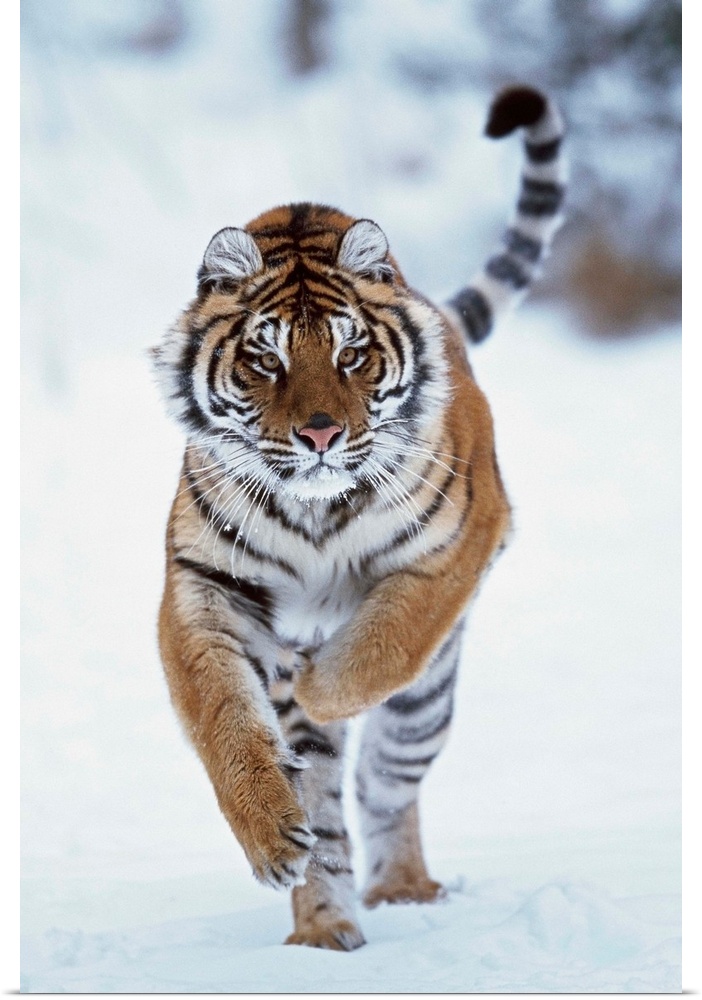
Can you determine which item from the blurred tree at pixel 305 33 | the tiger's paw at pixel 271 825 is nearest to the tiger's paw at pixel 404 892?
the tiger's paw at pixel 271 825

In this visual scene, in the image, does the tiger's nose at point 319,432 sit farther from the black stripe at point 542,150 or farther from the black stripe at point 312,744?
the black stripe at point 542,150

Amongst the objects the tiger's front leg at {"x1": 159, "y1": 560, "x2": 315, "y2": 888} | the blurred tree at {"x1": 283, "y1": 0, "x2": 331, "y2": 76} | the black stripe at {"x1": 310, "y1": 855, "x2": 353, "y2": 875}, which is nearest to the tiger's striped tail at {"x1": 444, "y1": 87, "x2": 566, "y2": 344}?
the blurred tree at {"x1": 283, "y1": 0, "x2": 331, "y2": 76}

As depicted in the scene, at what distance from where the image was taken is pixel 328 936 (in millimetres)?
2318

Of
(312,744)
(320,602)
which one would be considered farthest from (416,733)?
(320,602)

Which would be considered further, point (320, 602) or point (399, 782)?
point (399, 782)

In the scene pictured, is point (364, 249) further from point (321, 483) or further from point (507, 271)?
point (507, 271)

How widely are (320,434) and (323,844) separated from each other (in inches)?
40.1

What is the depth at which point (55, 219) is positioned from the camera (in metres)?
2.85

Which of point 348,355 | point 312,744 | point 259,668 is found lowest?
point 312,744

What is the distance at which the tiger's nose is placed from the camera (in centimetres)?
177

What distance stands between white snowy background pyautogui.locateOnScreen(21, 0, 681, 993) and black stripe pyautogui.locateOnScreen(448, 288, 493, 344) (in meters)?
0.05

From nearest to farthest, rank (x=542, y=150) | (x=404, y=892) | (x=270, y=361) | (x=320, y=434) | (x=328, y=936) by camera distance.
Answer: (x=320, y=434), (x=270, y=361), (x=328, y=936), (x=404, y=892), (x=542, y=150)
